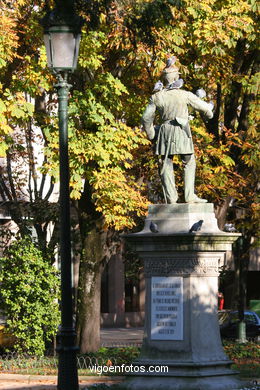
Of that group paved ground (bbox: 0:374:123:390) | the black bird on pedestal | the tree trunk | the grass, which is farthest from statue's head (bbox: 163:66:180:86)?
the tree trunk

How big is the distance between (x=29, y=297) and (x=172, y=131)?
11533mm

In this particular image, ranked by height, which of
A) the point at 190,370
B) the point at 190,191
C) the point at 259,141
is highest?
the point at 259,141

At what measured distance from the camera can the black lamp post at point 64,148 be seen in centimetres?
1339

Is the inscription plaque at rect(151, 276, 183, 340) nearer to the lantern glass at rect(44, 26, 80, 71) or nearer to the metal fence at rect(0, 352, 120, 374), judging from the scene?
the lantern glass at rect(44, 26, 80, 71)

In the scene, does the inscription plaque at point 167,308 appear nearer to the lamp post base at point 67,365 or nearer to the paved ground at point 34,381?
the lamp post base at point 67,365

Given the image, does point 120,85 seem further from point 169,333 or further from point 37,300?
point 169,333

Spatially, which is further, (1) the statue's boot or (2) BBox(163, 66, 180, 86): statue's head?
(2) BBox(163, 66, 180, 86): statue's head

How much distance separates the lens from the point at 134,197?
24828 millimetres

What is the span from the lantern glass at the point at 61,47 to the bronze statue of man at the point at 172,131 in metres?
2.38

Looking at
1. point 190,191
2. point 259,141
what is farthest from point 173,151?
point 259,141

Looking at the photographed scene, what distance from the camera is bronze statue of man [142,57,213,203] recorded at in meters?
16.2

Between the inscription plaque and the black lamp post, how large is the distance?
218 cm

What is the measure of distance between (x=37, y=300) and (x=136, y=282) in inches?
1090

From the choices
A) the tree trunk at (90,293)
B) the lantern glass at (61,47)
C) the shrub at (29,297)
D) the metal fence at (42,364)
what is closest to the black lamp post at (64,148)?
the lantern glass at (61,47)
